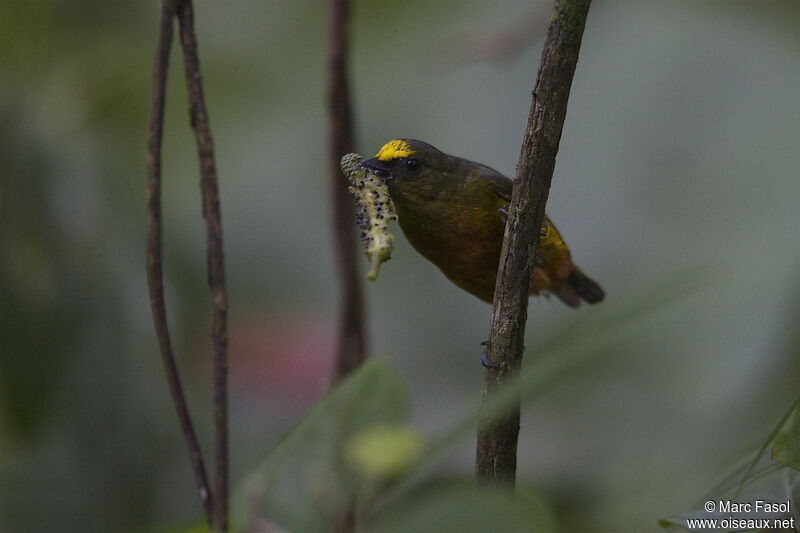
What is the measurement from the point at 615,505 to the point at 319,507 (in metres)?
1.04

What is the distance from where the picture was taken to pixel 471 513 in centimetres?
67

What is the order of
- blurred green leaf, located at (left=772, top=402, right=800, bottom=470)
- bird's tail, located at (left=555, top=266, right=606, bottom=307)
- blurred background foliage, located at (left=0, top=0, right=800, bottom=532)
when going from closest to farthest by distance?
blurred green leaf, located at (left=772, top=402, right=800, bottom=470) → blurred background foliage, located at (left=0, top=0, right=800, bottom=532) → bird's tail, located at (left=555, top=266, right=606, bottom=307)

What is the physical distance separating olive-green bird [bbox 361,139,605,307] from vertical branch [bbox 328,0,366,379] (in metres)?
0.09

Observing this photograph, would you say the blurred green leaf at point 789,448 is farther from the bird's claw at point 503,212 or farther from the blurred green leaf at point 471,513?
the bird's claw at point 503,212

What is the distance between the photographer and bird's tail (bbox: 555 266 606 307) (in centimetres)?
250

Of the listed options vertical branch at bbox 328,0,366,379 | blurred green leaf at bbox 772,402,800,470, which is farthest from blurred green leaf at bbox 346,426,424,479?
vertical branch at bbox 328,0,366,379

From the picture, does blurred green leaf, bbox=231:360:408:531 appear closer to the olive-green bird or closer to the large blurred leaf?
the large blurred leaf

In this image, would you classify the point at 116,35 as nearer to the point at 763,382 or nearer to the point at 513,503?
the point at 763,382

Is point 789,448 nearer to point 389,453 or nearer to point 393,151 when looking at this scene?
point 389,453

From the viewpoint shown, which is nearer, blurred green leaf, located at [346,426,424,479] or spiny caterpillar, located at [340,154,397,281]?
blurred green leaf, located at [346,426,424,479]

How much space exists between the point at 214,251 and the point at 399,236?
Answer: 1713 millimetres

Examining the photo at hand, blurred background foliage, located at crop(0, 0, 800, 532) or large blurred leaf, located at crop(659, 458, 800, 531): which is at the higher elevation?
large blurred leaf, located at crop(659, 458, 800, 531)

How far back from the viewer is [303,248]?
3.07 meters

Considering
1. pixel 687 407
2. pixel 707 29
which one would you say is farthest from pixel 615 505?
pixel 707 29
